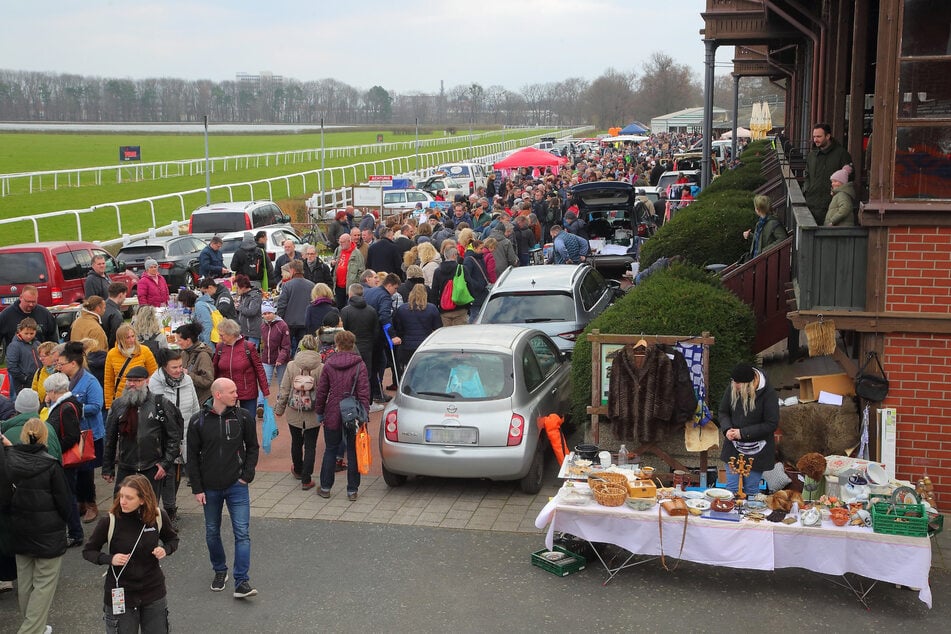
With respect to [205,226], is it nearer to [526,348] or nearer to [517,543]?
[526,348]

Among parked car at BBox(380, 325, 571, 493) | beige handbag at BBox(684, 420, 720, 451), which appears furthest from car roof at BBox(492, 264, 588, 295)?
beige handbag at BBox(684, 420, 720, 451)

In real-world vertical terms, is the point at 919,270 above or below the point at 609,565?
above

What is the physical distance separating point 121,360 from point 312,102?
172371 millimetres

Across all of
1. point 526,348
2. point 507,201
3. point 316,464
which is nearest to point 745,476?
point 526,348

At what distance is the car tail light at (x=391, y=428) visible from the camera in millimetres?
9750

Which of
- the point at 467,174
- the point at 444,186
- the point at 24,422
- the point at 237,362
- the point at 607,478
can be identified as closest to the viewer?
the point at 24,422

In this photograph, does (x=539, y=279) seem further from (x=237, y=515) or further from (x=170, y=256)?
(x=170, y=256)

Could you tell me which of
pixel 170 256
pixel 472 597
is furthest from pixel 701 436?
pixel 170 256

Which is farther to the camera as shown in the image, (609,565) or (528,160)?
(528,160)

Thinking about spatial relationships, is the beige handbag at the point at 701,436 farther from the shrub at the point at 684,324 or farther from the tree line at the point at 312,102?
the tree line at the point at 312,102

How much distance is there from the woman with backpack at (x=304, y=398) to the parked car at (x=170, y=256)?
12577 millimetres

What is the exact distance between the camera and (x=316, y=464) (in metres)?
11.1

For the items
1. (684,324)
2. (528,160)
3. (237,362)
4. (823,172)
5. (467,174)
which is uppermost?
(528,160)

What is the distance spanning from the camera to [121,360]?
9.88 meters
